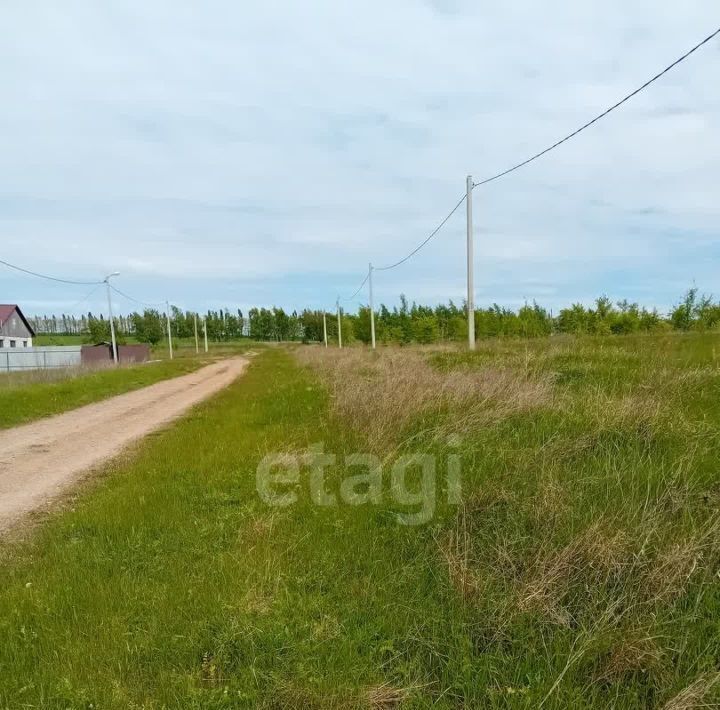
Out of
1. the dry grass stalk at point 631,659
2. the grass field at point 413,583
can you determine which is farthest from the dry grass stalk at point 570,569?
the dry grass stalk at point 631,659

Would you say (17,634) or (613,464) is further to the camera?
(613,464)

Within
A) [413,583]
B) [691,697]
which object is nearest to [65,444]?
[413,583]

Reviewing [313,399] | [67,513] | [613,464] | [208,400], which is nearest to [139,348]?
[208,400]

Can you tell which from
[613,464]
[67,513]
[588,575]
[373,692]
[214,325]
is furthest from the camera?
[214,325]

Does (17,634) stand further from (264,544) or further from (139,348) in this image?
(139,348)

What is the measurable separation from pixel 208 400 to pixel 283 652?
508 inches

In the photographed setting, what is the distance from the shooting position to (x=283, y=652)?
106 inches

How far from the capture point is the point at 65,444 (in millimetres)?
9086

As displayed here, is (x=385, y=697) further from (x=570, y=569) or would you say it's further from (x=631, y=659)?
(x=570, y=569)

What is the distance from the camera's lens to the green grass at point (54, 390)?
12.8m

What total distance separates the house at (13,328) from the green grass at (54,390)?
39074 mm

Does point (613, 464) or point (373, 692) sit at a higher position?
point (613, 464)

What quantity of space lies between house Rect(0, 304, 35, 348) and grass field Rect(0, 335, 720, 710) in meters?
60.4

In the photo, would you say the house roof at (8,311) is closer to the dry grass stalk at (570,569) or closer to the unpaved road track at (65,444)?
the unpaved road track at (65,444)
